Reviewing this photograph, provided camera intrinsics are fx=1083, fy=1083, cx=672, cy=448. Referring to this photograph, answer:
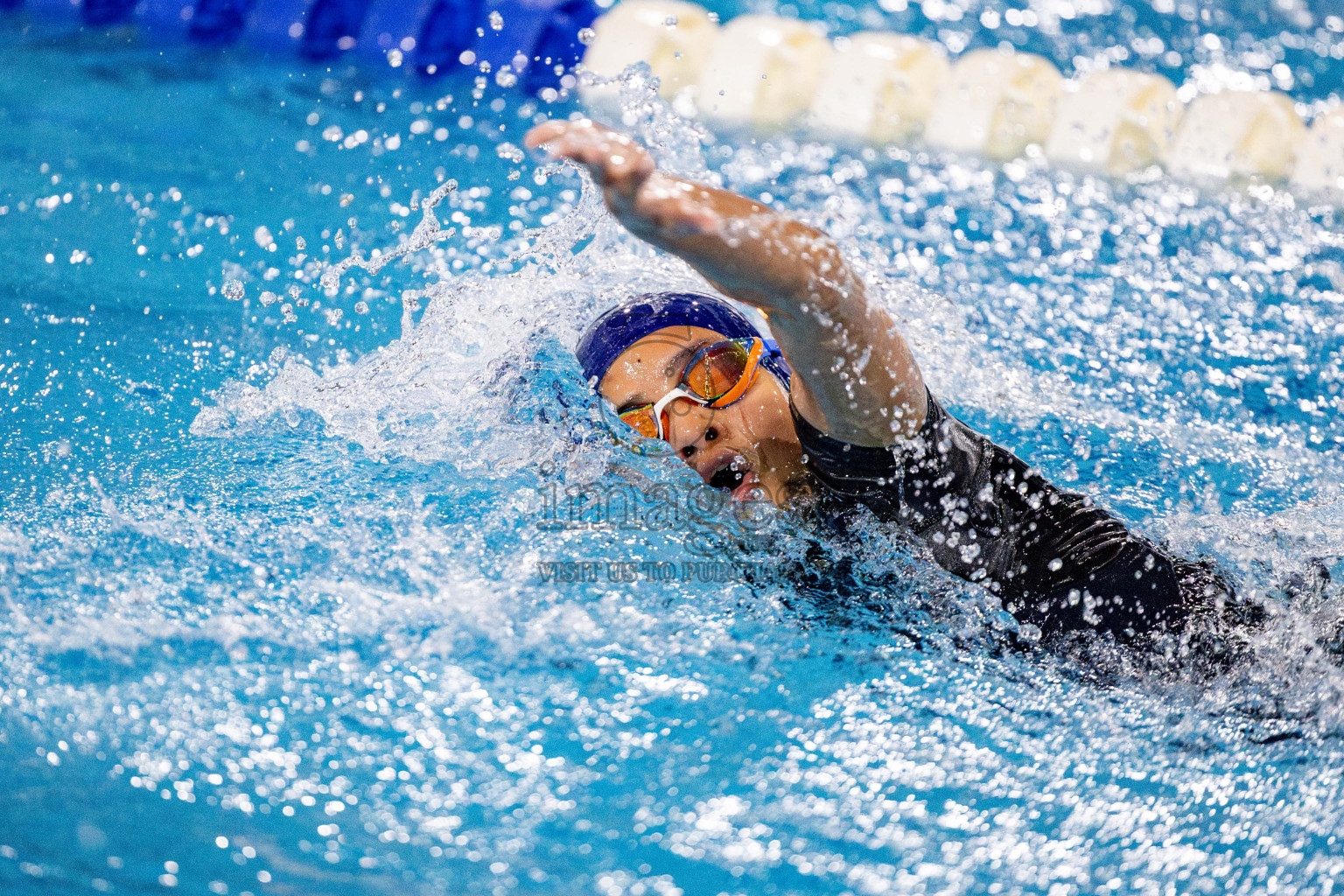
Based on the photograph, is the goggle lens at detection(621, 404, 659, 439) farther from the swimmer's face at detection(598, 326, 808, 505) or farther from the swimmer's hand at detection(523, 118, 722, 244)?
the swimmer's hand at detection(523, 118, 722, 244)

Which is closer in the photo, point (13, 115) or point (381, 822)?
point (381, 822)

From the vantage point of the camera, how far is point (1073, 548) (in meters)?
1.84

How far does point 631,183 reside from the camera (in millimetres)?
1237

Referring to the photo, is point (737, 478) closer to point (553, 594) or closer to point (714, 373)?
point (714, 373)

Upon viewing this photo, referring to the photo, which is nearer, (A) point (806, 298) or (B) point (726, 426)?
(A) point (806, 298)

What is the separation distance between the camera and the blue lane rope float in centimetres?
429

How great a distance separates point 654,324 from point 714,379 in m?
0.18

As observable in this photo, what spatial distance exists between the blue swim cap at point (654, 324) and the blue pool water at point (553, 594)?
131 mm

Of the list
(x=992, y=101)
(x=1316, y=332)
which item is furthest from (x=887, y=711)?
(x=992, y=101)

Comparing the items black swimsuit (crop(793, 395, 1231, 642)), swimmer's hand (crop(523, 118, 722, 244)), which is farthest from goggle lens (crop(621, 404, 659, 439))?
swimmer's hand (crop(523, 118, 722, 244))

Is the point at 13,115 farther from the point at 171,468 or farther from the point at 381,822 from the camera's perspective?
the point at 381,822

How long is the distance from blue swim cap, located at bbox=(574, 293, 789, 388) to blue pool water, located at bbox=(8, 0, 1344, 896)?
5.2 inches

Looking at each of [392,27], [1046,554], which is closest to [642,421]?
[1046,554]

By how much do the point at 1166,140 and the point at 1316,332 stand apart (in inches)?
46.6
